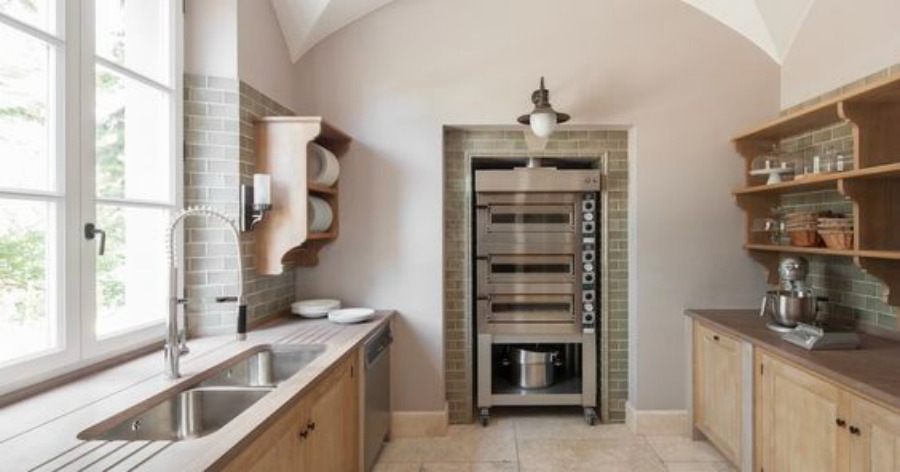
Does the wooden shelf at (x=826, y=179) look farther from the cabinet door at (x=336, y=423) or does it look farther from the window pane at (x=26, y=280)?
the window pane at (x=26, y=280)

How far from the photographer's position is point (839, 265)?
2.52m

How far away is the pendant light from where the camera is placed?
276cm

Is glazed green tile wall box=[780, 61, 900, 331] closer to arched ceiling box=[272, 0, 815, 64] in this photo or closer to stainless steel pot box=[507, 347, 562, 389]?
arched ceiling box=[272, 0, 815, 64]

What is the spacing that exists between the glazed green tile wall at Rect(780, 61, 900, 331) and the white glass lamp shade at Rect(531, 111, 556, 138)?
1.45m

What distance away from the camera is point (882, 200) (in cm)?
206

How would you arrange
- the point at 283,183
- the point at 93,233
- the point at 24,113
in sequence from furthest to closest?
the point at 283,183 → the point at 93,233 → the point at 24,113

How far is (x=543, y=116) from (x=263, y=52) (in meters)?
1.64

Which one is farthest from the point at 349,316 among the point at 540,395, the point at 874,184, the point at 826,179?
the point at 874,184

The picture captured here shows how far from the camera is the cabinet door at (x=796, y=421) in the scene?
1.75 metres

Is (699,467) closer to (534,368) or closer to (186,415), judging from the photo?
(534,368)

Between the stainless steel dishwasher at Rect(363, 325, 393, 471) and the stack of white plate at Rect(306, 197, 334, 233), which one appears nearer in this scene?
the stainless steel dishwasher at Rect(363, 325, 393, 471)

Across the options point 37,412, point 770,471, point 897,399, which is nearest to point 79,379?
point 37,412

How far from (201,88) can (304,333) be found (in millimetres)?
1316

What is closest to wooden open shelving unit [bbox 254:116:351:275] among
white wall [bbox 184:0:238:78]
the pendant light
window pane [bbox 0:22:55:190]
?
white wall [bbox 184:0:238:78]
